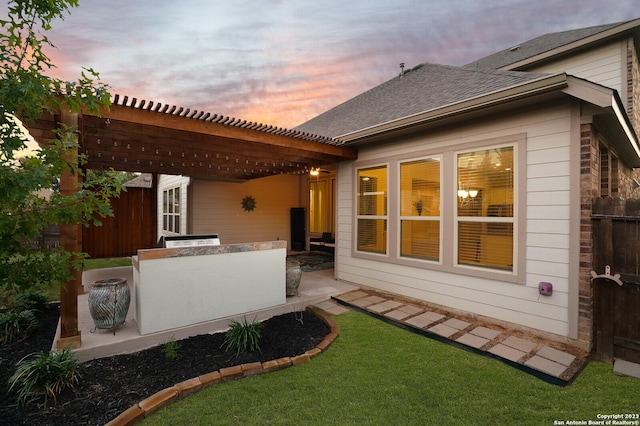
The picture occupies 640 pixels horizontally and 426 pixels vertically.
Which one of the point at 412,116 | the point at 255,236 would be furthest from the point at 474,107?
the point at 255,236

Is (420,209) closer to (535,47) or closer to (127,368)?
(127,368)

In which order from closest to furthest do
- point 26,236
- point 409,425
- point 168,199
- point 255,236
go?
point 26,236
point 409,425
point 255,236
point 168,199

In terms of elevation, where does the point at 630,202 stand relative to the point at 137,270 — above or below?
above

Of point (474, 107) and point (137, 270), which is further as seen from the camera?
point (474, 107)

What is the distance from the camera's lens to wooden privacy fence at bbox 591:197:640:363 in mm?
2873

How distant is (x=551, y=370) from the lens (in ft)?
8.78

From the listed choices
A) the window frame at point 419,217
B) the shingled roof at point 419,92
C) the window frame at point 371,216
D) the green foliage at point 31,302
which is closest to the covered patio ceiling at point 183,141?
the window frame at point 371,216

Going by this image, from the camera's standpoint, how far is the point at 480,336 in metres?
3.43

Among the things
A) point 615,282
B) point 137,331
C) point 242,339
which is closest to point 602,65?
point 615,282

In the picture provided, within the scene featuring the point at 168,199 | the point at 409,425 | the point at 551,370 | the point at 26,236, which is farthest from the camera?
the point at 168,199

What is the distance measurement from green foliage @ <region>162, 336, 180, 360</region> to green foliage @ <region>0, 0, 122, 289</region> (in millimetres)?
1401

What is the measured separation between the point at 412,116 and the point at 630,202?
8.62 feet

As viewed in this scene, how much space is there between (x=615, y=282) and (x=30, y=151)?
5250 mm

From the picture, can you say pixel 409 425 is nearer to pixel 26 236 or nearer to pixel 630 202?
pixel 26 236
